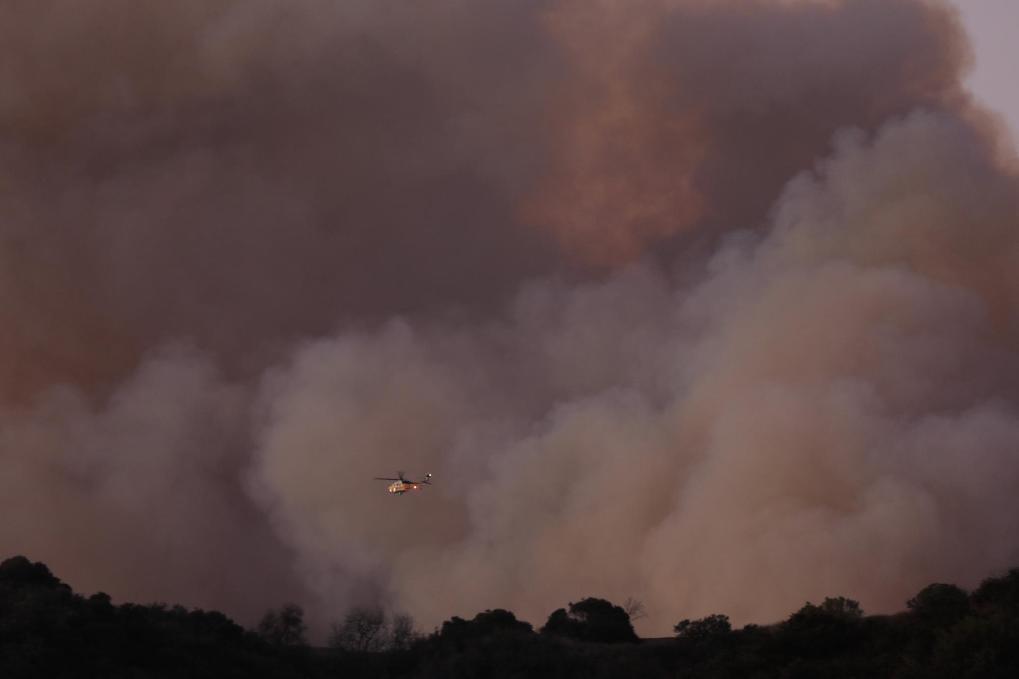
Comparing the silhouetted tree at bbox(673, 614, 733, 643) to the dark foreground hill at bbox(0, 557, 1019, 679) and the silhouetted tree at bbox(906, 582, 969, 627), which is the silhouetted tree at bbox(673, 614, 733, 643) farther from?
the silhouetted tree at bbox(906, 582, 969, 627)

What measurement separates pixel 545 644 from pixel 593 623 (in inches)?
459

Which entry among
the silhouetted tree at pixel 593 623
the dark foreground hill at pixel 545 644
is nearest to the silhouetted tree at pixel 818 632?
the dark foreground hill at pixel 545 644

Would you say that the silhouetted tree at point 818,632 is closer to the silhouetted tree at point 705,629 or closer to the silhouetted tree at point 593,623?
the silhouetted tree at point 705,629

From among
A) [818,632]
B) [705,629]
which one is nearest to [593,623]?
[705,629]

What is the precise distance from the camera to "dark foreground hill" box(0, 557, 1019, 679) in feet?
161

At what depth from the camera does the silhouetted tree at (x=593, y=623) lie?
2938 inches

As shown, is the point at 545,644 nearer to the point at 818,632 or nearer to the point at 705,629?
the point at 705,629

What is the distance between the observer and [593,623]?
75625 mm

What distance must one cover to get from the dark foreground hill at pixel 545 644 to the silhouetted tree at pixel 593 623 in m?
0.10

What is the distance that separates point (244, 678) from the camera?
6444cm

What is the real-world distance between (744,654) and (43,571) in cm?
4155

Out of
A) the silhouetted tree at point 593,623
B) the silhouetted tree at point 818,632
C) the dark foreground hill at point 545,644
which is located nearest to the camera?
the dark foreground hill at point 545,644

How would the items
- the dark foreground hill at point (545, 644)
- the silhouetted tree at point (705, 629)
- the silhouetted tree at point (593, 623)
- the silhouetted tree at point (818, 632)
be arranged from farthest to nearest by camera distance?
the silhouetted tree at point (593, 623) → the silhouetted tree at point (705, 629) → the silhouetted tree at point (818, 632) → the dark foreground hill at point (545, 644)

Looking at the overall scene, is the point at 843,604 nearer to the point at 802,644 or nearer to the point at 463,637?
the point at 802,644
